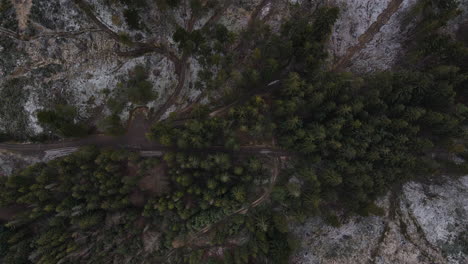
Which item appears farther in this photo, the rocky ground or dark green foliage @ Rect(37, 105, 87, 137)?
the rocky ground

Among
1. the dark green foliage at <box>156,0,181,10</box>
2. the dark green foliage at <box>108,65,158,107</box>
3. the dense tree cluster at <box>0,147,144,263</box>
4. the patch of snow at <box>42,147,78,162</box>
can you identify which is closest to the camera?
the dense tree cluster at <box>0,147,144,263</box>

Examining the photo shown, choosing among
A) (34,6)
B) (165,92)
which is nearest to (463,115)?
(165,92)

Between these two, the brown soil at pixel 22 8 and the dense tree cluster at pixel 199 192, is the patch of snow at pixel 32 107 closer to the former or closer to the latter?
the brown soil at pixel 22 8

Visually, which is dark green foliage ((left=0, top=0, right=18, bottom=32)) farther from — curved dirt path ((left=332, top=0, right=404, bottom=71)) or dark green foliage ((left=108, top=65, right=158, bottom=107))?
curved dirt path ((left=332, top=0, right=404, bottom=71))

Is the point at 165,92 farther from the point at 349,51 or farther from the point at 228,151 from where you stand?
A: the point at 349,51

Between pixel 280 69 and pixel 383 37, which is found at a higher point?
pixel 383 37

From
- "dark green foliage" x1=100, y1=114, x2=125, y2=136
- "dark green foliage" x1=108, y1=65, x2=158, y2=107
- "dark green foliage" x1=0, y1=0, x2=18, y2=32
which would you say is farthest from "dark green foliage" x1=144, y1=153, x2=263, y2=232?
"dark green foliage" x1=0, y1=0, x2=18, y2=32

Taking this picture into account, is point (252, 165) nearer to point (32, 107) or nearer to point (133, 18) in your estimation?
point (133, 18)
